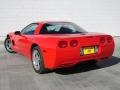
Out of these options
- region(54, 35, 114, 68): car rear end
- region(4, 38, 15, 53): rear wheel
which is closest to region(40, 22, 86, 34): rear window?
region(54, 35, 114, 68): car rear end

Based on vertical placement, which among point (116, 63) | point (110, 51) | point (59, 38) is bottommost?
point (116, 63)

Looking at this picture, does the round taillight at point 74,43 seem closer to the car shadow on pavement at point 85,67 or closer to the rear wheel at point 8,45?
the car shadow on pavement at point 85,67

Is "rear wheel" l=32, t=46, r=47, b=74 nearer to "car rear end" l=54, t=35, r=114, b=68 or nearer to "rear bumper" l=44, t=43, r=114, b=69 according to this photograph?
"rear bumper" l=44, t=43, r=114, b=69

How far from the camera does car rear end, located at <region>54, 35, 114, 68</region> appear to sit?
5.72 m

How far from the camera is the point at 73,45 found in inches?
229

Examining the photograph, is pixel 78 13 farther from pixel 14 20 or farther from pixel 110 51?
pixel 110 51

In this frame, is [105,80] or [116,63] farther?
[116,63]

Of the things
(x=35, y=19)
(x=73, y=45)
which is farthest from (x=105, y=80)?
(x=35, y=19)

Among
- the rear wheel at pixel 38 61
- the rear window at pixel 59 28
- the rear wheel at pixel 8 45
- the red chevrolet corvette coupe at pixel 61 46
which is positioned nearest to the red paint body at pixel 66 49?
the red chevrolet corvette coupe at pixel 61 46

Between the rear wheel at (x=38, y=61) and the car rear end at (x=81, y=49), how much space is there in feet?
1.53

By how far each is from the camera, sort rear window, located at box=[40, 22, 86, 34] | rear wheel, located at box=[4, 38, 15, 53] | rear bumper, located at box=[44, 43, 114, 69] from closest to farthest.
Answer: rear bumper, located at box=[44, 43, 114, 69] → rear window, located at box=[40, 22, 86, 34] → rear wheel, located at box=[4, 38, 15, 53]

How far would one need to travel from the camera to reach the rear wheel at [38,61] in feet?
20.1

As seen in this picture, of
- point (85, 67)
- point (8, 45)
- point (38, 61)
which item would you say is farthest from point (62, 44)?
point (8, 45)

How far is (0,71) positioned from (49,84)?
5.78 ft
